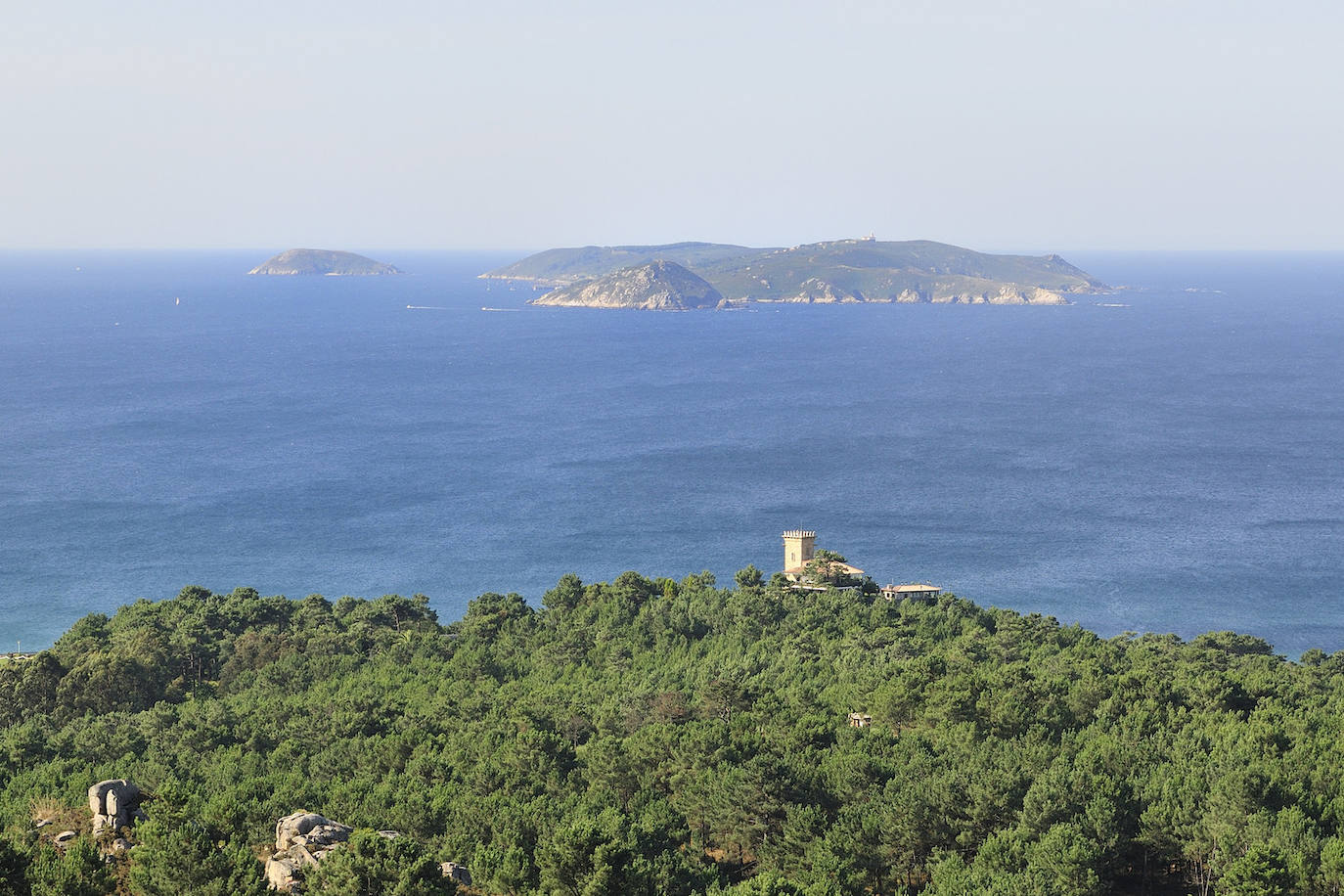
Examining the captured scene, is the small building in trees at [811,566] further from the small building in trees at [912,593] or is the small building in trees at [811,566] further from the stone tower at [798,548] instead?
the small building in trees at [912,593]

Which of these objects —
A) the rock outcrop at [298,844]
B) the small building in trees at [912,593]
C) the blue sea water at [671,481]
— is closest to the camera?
the rock outcrop at [298,844]

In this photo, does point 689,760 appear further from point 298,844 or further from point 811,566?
point 811,566

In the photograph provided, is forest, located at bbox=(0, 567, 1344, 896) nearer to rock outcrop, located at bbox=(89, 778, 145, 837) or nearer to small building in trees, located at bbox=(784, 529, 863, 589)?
rock outcrop, located at bbox=(89, 778, 145, 837)

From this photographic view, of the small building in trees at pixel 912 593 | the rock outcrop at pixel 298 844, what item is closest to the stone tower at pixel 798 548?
the small building in trees at pixel 912 593

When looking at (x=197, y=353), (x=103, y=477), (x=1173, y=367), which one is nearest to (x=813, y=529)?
(x=103, y=477)

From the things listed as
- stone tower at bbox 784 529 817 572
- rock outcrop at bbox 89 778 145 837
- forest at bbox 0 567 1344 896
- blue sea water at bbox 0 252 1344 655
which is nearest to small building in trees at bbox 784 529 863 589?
stone tower at bbox 784 529 817 572

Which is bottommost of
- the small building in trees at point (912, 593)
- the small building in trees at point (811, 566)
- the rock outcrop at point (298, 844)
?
the small building in trees at point (912, 593)
